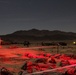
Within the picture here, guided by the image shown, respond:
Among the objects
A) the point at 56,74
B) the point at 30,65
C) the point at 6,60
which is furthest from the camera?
the point at 6,60

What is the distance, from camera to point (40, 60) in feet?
93.3

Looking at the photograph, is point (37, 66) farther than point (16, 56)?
No

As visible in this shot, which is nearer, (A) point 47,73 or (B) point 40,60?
(A) point 47,73

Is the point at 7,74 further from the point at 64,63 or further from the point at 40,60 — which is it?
the point at 40,60

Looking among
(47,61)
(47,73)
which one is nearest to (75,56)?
(47,61)

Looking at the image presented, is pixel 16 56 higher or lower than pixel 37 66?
higher

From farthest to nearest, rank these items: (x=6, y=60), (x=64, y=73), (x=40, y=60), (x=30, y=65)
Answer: (x=6, y=60), (x=40, y=60), (x=30, y=65), (x=64, y=73)

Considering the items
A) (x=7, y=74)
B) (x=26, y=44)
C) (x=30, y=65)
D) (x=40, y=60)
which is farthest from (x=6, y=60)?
(x=26, y=44)

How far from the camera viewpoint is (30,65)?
24609 mm

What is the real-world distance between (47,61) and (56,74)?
13.3m

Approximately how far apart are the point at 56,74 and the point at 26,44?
4582 cm

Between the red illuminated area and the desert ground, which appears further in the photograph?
the desert ground

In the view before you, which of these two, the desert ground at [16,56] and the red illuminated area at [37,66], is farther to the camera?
the desert ground at [16,56]

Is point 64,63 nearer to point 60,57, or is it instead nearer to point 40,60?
point 40,60
